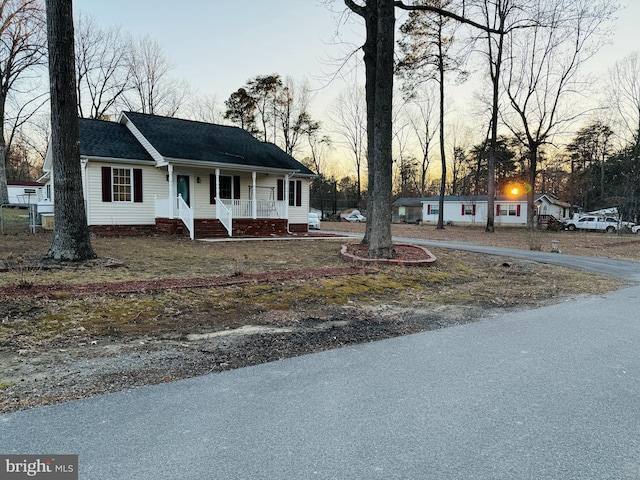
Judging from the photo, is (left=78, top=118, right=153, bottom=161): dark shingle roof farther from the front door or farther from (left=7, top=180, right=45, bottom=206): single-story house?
(left=7, top=180, right=45, bottom=206): single-story house

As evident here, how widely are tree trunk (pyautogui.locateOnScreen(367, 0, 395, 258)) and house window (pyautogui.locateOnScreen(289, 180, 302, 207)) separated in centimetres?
1120

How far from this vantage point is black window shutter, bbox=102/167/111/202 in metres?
15.3

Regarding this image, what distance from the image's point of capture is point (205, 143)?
Result: 17938 mm

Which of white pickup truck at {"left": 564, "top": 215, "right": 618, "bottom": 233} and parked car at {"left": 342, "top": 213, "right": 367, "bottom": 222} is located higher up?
parked car at {"left": 342, "top": 213, "right": 367, "bottom": 222}

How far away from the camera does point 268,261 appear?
9.69 m

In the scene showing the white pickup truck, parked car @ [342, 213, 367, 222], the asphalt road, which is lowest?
the asphalt road

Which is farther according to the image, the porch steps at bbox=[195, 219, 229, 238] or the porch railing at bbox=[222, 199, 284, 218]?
the porch railing at bbox=[222, 199, 284, 218]

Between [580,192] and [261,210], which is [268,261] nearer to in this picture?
[261,210]

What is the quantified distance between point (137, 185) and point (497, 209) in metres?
34.7

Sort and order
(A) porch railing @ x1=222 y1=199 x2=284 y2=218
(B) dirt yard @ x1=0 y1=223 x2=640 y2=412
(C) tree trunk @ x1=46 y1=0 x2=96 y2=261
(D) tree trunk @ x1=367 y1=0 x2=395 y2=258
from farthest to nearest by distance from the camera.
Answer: (A) porch railing @ x1=222 y1=199 x2=284 y2=218 < (D) tree trunk @ x1=367 y1=0 x2=395 y2=258 < (C) tree trunk @ x1=46 y1=0 x2=96 y2=261 < (B) dirt yard @ x1=0 y1=223 x2=640 y2=412

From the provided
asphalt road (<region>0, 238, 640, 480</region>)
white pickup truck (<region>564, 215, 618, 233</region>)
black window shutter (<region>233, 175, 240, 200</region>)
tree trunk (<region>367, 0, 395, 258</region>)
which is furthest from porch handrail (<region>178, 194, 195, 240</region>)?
white pickup truck (<region>564, 215, 618, 233</region>)

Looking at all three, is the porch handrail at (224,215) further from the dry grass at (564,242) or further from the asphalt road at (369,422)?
A: the asphalt road at (369,422)

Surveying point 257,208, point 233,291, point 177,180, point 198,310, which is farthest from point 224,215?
point 198,310

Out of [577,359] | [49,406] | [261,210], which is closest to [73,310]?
[49,406]
